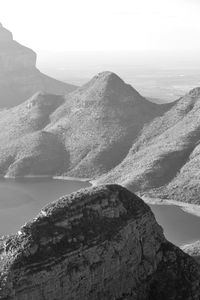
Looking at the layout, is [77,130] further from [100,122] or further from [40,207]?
[40,207]

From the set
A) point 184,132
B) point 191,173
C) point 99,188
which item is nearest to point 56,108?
point 184,132

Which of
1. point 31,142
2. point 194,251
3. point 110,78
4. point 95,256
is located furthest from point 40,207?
point 110,78

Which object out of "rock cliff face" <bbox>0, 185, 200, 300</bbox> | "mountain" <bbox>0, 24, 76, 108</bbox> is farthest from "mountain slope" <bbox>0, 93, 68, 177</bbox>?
"rock cliff face" <bbox>0, 185, 200, 300</bbox>

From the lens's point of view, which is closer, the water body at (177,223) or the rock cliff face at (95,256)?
the rock cliff face at (95,256)

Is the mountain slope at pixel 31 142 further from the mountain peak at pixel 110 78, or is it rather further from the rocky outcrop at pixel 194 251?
the rocky outcrop at pixel 194 251

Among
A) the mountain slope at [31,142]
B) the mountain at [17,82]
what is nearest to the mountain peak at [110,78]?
the mountain slope at [31,142]
